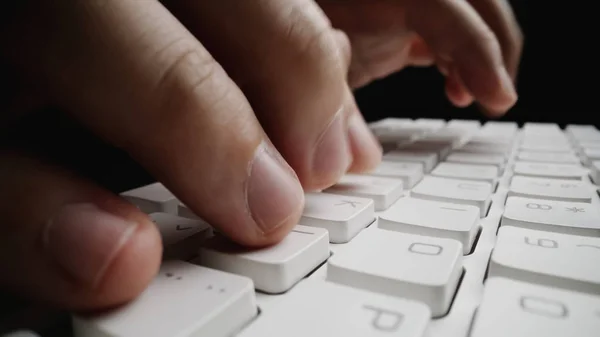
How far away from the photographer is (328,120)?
40cm

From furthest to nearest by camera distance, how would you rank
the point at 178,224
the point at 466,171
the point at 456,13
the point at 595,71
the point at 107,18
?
1. the point at 595,71
2. the point at 456,13
3. the point at 466,171
4. the point at 178,224
5. the point at 107,18

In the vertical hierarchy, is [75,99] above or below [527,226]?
above

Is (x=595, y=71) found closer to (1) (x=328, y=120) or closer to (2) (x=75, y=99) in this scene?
(1) (x=328, y=120)

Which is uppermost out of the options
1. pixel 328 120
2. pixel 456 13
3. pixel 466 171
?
pixel 456 13

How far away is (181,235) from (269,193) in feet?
0.29

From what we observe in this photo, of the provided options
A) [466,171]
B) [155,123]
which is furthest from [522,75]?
[155,123]

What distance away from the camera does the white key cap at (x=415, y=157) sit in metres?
0.64

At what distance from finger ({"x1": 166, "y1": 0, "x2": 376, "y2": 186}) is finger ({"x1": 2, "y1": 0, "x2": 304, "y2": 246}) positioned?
0.07 metres

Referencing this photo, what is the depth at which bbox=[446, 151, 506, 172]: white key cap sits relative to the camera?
65 cm

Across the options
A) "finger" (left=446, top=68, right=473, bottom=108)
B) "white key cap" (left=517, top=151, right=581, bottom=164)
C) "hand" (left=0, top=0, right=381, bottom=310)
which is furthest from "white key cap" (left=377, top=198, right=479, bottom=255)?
"finger" (left=446, top=68, right=473, bottom=108)

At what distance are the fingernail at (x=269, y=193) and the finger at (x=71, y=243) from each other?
0.24ft

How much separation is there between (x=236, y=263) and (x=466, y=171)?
1.35 feet

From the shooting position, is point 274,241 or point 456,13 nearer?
point 274,241

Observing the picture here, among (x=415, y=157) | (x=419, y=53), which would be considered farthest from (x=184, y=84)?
(x=419, y=53)
